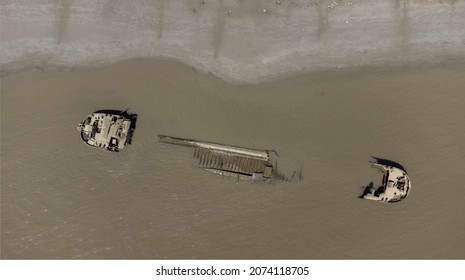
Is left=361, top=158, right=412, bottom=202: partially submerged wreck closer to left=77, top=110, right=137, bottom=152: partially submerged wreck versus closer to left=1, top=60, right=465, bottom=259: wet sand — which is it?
left=1, top=60, right=465, bottom=259: wet sand

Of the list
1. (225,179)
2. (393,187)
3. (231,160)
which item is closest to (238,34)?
(231,160)

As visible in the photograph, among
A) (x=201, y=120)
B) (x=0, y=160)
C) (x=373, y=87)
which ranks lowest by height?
(x=0, y=160)

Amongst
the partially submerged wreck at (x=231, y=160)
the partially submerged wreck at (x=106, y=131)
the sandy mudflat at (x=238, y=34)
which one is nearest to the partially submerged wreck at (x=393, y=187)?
the partially submerged wreck at (x=231, y=160)

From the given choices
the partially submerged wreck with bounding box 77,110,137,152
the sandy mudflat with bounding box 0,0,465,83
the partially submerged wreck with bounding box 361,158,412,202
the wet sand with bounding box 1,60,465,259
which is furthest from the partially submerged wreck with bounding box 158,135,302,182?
the partially submerged wreck with bounding box 361,158,412,202

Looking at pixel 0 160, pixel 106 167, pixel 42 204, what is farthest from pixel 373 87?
pixel 0 160

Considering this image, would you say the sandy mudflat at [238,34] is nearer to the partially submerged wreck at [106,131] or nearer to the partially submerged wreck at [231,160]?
the partially submerged wreck at [106,131]

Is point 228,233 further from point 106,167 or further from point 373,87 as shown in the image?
point 373,87
